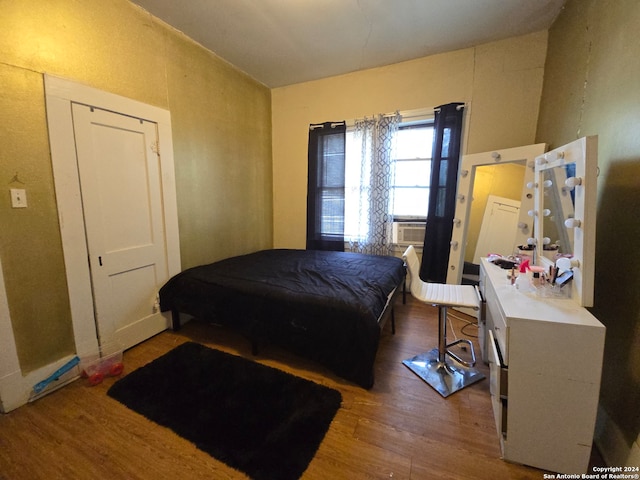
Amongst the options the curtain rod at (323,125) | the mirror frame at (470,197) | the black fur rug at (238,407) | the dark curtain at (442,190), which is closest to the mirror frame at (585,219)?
the mirror frame at (470,197)

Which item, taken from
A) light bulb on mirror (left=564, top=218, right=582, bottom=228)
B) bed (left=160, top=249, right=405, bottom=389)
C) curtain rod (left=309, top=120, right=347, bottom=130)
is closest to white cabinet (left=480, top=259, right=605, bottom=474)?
light bulb on mirror (left=564, top=218, right=582, bottom=228)

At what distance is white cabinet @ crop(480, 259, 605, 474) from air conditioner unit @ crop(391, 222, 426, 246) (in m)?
2.06

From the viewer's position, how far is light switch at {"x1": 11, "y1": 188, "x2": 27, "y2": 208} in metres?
1.52

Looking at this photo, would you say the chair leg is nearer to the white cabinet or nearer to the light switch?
the white cabinet

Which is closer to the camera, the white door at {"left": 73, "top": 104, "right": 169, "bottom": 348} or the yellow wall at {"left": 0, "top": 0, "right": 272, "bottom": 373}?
the yellow wall at {"left": 0, "top": 0, "right": 272, "bottom": 373}

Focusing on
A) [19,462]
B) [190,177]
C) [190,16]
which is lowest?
[19,462]

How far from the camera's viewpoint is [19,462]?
1242mm

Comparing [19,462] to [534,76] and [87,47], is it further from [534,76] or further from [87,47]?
[534,76]

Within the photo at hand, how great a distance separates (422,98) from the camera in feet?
9.74

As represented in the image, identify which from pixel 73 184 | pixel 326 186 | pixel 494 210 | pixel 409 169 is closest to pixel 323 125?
pixel 326 186

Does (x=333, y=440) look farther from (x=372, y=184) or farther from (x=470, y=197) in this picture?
(x=372, y=184)

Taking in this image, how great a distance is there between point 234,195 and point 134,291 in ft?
4.93

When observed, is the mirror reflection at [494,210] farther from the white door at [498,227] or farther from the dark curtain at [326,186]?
the dark curtain at [326,186]

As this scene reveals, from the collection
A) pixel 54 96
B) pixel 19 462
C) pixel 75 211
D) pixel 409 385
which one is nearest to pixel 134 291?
pixel 75 211
